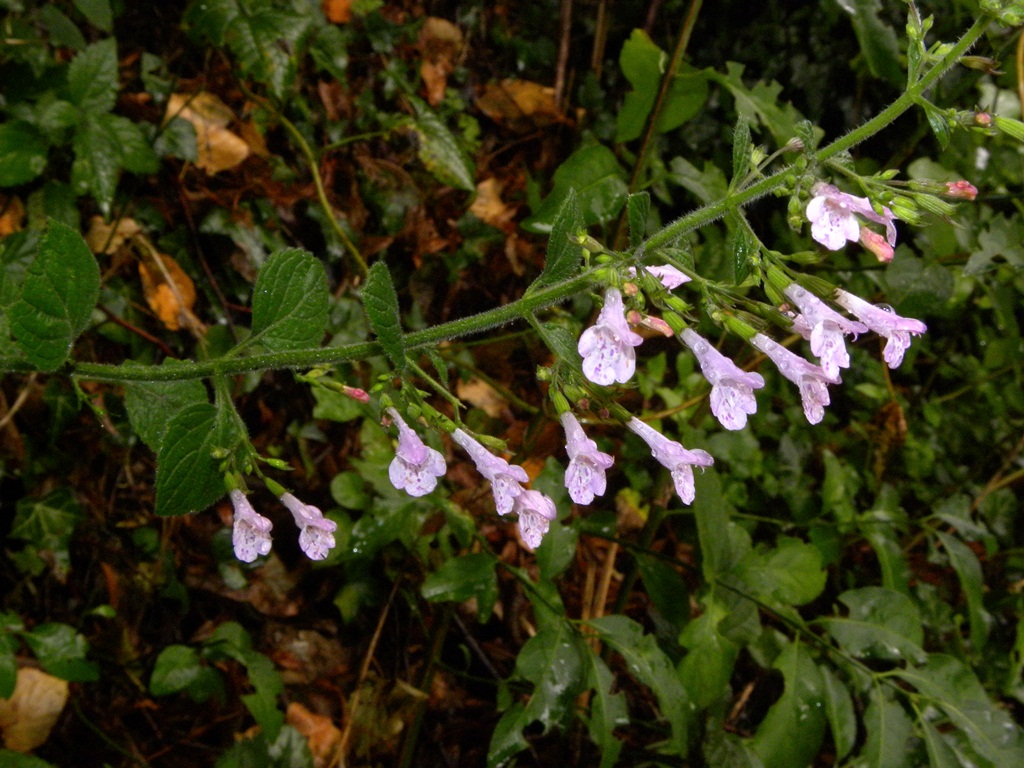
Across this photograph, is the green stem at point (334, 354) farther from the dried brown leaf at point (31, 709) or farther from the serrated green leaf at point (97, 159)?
the dried brown leaf at point (31, 709)

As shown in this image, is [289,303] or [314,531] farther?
[314,531]

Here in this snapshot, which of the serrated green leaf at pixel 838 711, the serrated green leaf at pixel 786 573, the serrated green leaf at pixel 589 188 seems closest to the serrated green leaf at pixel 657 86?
the serrated green leaf at pixel 589 188

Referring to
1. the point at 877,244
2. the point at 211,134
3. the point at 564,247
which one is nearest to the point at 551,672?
the point at 564,247

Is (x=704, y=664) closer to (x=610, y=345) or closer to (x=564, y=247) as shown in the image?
(x=610, y=345)

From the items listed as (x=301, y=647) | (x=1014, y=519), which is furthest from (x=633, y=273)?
(x=1014, y=519)

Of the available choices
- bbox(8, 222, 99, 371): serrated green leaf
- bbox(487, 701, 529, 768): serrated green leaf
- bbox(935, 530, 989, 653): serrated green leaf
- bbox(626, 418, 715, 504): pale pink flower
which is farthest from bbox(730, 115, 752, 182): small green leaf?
bbox(935, 530, 989, 653): serrated green leaf

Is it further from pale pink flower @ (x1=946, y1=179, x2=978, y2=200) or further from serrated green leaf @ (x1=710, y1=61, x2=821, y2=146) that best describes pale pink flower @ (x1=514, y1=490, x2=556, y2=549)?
serrated green leaf @ (x1=710, y1=61, x2=821, y2=146)
